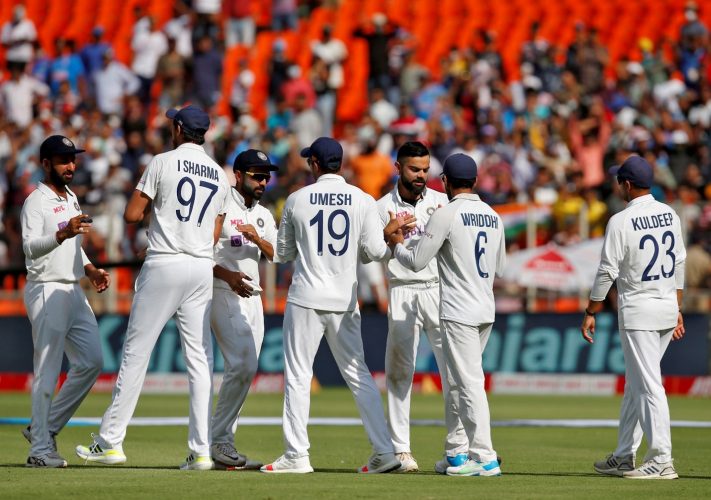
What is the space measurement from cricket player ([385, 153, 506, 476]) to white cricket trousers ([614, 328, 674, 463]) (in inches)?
43.9

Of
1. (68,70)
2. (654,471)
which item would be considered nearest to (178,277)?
(654,471)

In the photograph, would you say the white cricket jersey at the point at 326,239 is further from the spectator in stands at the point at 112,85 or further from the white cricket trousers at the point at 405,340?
the spectator in stands at the point at 112,85

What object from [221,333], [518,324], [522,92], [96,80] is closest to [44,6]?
[96,80]

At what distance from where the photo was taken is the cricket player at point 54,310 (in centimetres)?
1130

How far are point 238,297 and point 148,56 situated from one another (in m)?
18.6

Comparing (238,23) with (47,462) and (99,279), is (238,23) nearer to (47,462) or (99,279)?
(99,279)

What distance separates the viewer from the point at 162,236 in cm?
1103

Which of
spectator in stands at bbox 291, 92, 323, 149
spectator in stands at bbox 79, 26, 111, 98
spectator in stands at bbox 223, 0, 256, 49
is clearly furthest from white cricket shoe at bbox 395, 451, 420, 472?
spectator in stands at bbox 223, 0, 256, 49

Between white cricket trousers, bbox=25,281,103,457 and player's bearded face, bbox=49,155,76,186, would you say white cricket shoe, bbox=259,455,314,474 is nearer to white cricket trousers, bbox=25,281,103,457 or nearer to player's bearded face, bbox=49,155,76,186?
white cricket trousers, bbox=25,281,103,457

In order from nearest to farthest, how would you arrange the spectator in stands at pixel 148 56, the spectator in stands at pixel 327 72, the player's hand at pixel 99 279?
the player's hand at pixel 99 279 → the spectator in stands at pixel 327 72 → the spectator in stands at pixel 148 56

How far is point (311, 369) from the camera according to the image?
36.5 feet

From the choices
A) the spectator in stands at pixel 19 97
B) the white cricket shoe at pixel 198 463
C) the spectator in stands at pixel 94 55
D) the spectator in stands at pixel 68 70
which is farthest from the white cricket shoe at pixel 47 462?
the spectator in stands at pixel 94 55

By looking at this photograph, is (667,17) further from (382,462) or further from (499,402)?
(382,462)

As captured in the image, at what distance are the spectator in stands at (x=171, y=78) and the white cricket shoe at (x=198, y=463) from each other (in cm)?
1758
